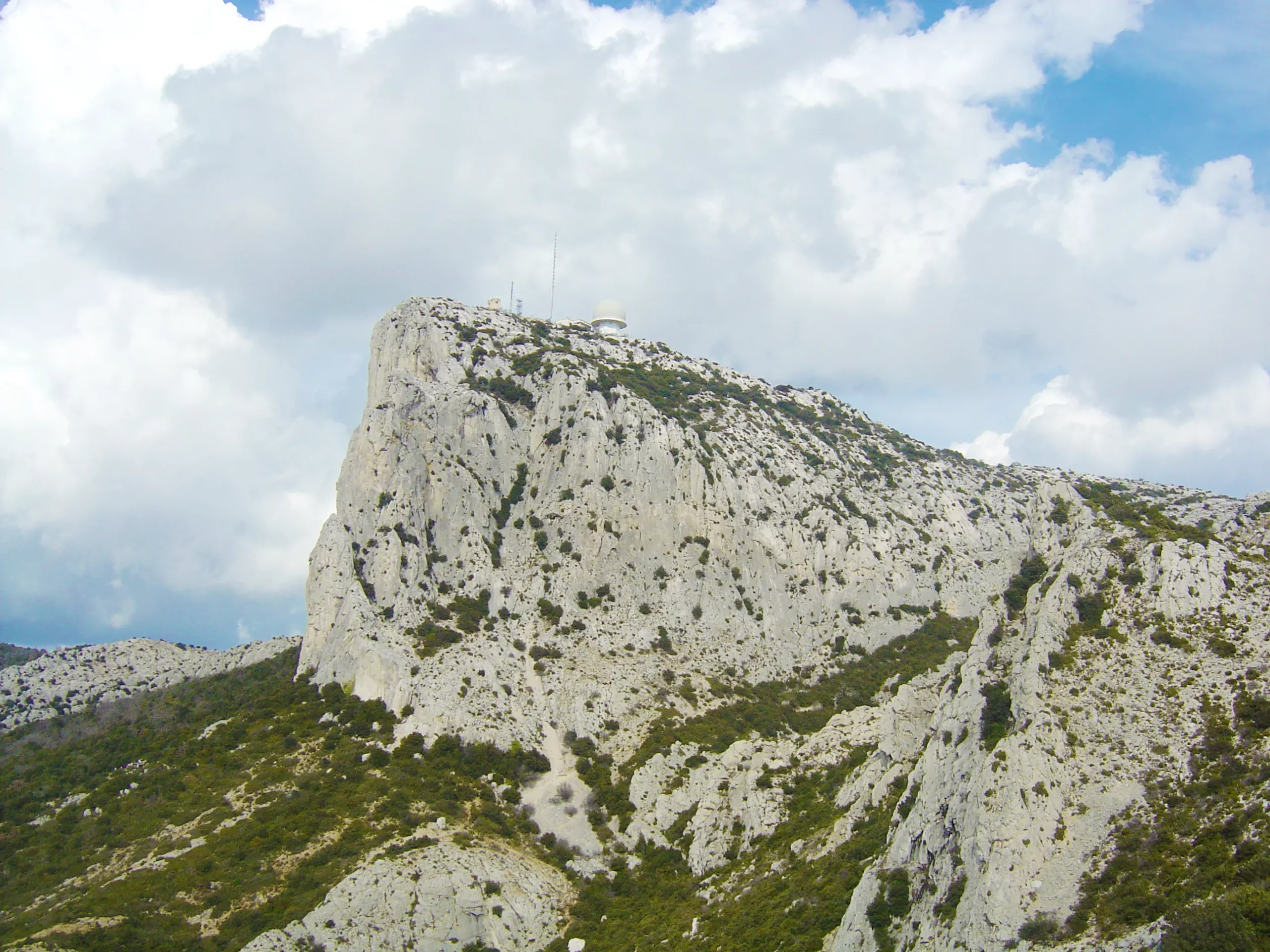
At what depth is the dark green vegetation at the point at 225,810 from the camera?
1884 inches

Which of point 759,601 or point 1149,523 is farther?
point 759,601

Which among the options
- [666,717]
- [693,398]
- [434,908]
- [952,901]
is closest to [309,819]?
[434,908]

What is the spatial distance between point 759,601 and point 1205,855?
5680 centimetres

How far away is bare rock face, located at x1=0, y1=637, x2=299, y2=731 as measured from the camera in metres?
93.0

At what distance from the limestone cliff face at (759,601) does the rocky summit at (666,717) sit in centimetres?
26

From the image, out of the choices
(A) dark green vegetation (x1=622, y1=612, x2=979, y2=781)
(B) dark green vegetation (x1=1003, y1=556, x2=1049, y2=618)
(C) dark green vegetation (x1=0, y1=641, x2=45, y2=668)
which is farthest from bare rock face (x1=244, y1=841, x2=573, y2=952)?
(C) dark green vegetation (x1=0, y1=641, x2=45, y2=668)

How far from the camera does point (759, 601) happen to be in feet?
284

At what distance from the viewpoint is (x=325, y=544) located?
260 ft

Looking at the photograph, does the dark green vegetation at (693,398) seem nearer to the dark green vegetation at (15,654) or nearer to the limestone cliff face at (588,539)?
the limestone cliff face at (588,539)

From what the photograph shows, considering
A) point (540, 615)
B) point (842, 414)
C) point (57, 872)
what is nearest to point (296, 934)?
point (57, 872)

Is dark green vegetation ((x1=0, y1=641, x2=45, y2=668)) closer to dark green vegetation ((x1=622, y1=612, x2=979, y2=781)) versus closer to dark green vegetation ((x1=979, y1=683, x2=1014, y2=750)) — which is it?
dark green vegetation ((x1=622, y1=612, x2=979, y2=781))

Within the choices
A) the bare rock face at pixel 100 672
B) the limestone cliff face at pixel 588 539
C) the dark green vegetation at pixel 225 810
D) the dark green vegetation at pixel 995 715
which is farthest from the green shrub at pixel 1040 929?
the bare rock face at pixel 100 672

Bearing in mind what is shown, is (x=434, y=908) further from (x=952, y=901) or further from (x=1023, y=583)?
(x=1023, y=583)

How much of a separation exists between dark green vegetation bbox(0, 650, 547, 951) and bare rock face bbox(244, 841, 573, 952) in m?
1.52
